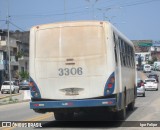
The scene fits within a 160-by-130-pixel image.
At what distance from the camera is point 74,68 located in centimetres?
1524

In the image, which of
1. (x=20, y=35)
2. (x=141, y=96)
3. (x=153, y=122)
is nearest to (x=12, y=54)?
(x=20, y=35)

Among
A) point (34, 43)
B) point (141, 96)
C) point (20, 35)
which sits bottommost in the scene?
point (141, 96)

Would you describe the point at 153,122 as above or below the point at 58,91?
below

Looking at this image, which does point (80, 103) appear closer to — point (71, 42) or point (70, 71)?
point (70, 71)

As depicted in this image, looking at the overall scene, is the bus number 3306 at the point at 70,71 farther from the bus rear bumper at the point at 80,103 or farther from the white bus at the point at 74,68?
the bus rear bumper at the point at 80,103

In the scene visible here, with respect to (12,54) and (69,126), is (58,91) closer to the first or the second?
(69,126)

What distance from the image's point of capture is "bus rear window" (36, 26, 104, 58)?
50.0 ft

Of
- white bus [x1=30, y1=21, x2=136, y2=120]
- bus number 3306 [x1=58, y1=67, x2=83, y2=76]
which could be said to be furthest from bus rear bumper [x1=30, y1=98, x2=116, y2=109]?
bus number 3306 [x1=58, y1=67, x2=83, y2=76]

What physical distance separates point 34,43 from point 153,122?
16.1ft

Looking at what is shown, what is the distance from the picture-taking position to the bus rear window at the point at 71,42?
15.2 metres

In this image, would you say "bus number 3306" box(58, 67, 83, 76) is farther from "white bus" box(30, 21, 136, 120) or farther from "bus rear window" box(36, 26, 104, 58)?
"bus rear window" box(36, 26, 104, 58)

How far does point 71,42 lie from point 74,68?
2.72ft

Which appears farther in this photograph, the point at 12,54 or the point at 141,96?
the point at 12,54

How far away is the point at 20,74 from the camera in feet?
312
